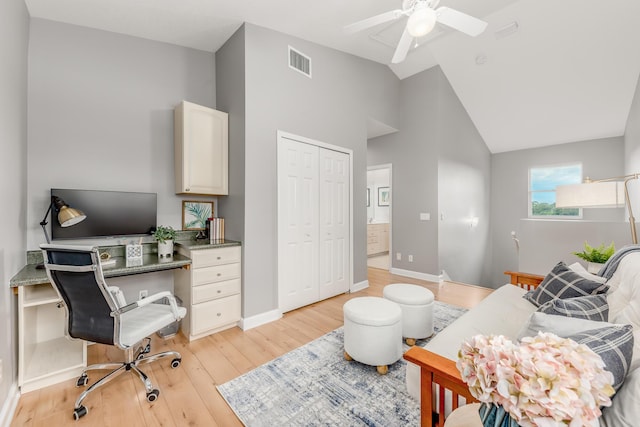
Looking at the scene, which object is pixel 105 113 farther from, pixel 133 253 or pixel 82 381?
pixel 82 381

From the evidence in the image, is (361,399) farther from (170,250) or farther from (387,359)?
(170,250)

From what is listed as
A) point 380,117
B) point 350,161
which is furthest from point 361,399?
point 380,117

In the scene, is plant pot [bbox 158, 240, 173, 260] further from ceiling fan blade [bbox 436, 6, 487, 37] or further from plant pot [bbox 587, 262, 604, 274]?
plant pot [bbox 587, 262, 604, 274]

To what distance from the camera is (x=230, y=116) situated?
9.57 feet

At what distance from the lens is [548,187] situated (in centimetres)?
544

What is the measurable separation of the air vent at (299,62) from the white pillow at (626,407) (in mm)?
3426

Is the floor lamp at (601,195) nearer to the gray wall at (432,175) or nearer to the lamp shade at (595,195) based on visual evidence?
the lamp shade at (595,195)

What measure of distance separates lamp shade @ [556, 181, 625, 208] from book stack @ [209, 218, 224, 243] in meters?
3.53

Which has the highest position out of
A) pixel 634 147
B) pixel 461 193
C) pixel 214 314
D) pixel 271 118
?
pixel 271 118

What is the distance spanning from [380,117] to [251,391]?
4087 mm

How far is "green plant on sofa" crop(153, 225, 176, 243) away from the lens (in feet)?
8.32

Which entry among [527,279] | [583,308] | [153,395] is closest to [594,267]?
[527,279]

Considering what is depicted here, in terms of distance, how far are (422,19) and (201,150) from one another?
2288 mm

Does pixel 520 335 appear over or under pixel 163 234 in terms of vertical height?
under
